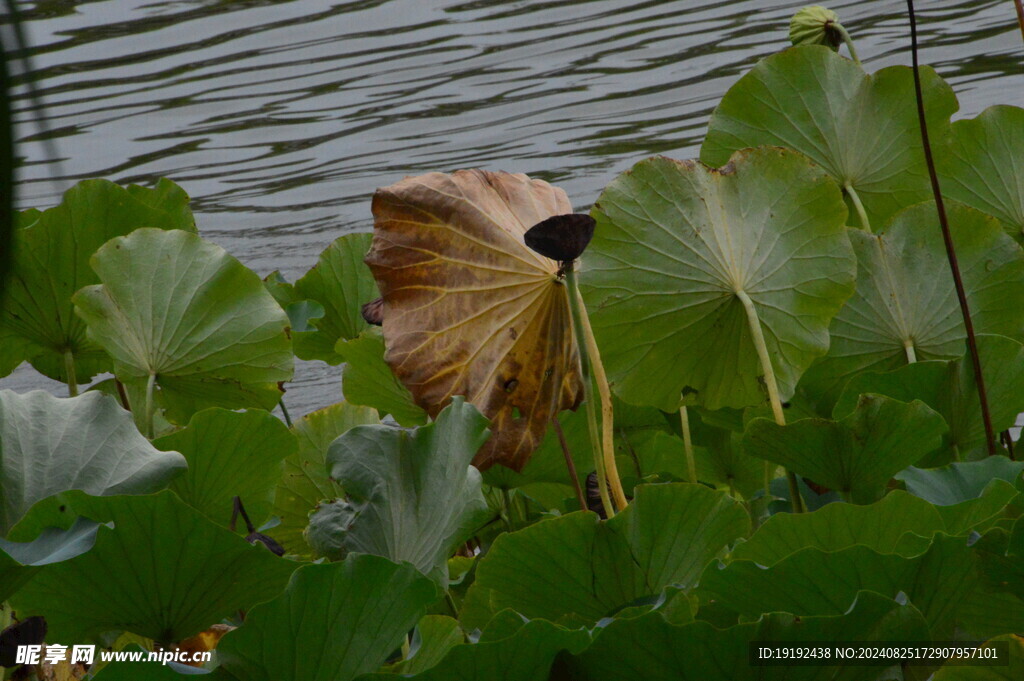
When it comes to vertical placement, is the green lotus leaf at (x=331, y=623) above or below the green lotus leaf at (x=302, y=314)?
above

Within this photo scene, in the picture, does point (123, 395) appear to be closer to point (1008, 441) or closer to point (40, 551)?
point (40, 551)

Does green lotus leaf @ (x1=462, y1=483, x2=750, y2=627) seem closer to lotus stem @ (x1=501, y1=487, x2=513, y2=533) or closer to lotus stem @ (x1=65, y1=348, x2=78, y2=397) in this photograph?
lotus stem @ (x1=501, y1=487, x2=513, y2=533)

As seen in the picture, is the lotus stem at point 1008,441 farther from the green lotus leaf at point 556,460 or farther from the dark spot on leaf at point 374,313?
the dark spot on leaf at point 374,313

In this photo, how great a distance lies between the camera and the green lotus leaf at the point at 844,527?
1.96ft

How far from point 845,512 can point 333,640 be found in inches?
10.0

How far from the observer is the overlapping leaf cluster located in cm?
53

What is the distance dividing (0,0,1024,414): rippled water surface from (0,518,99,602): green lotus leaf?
2.02m

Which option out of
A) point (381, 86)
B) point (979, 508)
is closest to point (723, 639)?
point (979, 508)

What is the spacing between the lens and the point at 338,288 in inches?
51.6

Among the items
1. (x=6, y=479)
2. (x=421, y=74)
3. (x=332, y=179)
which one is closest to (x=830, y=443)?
(x=6, y=479)

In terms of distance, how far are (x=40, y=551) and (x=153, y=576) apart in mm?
55

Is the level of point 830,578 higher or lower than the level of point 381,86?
higher

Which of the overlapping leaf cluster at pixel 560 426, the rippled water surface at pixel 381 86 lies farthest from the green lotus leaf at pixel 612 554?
the rippled water surface at pixel 381 86

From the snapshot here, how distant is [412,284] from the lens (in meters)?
0.81
